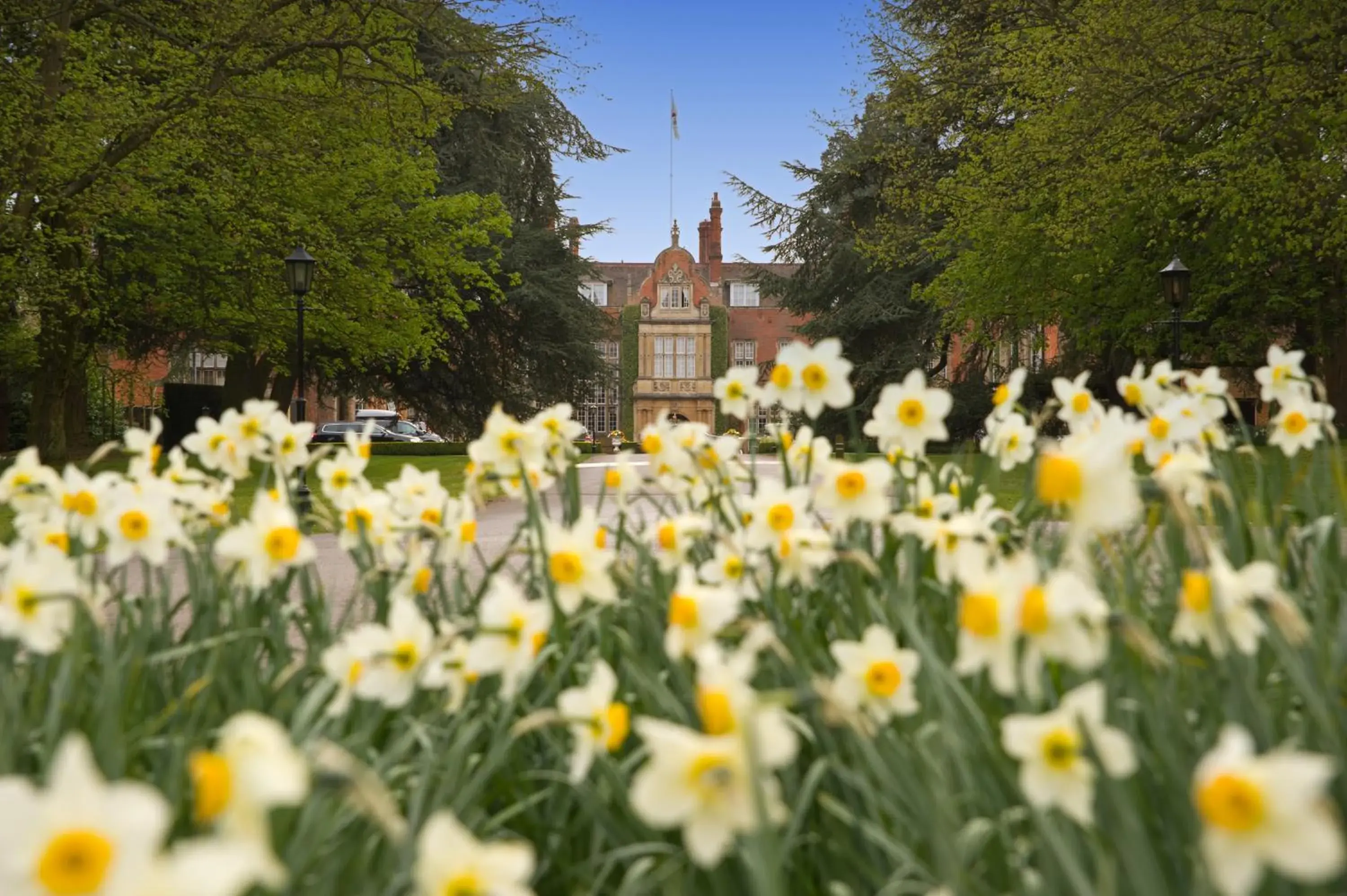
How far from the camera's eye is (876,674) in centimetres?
152

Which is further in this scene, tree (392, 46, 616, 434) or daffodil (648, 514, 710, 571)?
tree (392, 46, 616, 434)

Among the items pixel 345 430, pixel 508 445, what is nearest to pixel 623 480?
pixel 508 445

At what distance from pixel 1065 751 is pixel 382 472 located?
16.8 meters

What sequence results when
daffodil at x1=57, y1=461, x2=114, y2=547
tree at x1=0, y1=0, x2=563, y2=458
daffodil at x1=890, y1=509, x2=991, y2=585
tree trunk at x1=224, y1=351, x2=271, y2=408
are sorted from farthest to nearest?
tree trunk at x1=224, y1=351, x2=271, y2=408 → tree at x1=0, y1=0, x2=563, y2=458 → daffodil at x1=57, y1=461, x2=114, y2=547 → daffodil at x1=890, y1=509, x2=991, y2=585

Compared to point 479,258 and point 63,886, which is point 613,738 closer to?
point 63,886

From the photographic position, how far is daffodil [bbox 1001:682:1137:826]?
120 centimetres

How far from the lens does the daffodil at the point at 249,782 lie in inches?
34.5

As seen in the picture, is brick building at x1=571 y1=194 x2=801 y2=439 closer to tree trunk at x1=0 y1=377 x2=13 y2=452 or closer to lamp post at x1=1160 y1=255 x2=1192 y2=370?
tree trunk at x1=0 y1=377 x2=13 y2=452

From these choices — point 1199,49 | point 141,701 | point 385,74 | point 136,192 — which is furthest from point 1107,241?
point 141,701

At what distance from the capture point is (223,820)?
3.04 ft

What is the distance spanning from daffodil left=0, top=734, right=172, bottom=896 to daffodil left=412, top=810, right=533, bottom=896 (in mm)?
235

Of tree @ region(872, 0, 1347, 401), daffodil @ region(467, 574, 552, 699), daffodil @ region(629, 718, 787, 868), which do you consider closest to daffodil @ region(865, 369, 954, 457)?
daffodil @ region(467, 574, 552, 699)

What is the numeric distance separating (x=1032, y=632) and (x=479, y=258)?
24592 millimetres

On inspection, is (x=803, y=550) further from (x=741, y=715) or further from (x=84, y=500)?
(x=84, y=500)
